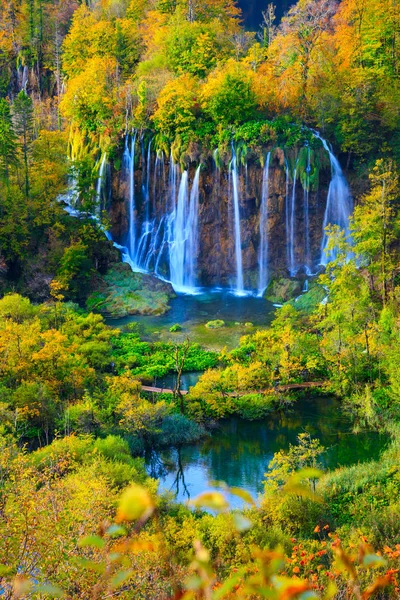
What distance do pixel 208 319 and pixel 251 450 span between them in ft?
35.0

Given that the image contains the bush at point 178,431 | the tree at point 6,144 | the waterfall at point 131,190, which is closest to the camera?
the bush at point 178,431

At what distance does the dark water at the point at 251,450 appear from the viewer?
1469 centimetres

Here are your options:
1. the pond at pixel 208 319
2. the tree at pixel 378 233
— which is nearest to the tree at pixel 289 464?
the tree at pixel 378 233

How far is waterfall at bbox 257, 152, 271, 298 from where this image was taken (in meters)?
31.0

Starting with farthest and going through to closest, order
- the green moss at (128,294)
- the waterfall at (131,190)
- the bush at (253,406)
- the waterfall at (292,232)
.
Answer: the waterfall at (131,190) → the waterfall at (292,232) → the green moss at (128,294) → the bush at (253,406)

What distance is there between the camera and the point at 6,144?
97.0ft

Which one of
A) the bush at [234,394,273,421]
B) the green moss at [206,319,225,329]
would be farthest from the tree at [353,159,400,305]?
the green moss at [206,319,225,329]

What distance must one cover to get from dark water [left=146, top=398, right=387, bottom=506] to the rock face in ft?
44.2

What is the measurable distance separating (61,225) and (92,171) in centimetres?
430

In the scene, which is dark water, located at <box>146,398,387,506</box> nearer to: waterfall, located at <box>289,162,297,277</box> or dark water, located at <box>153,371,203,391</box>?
dark water, located at <box>153,371,203,391</box>

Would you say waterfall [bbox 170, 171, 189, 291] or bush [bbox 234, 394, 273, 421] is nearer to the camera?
bush [bbox 234, 394, 273, 421]

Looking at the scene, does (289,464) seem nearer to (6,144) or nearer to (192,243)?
(192,243)

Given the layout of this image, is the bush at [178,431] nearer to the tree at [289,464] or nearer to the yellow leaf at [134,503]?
the tree at [289,464]

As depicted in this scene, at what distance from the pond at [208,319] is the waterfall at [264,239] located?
6.50 ft
